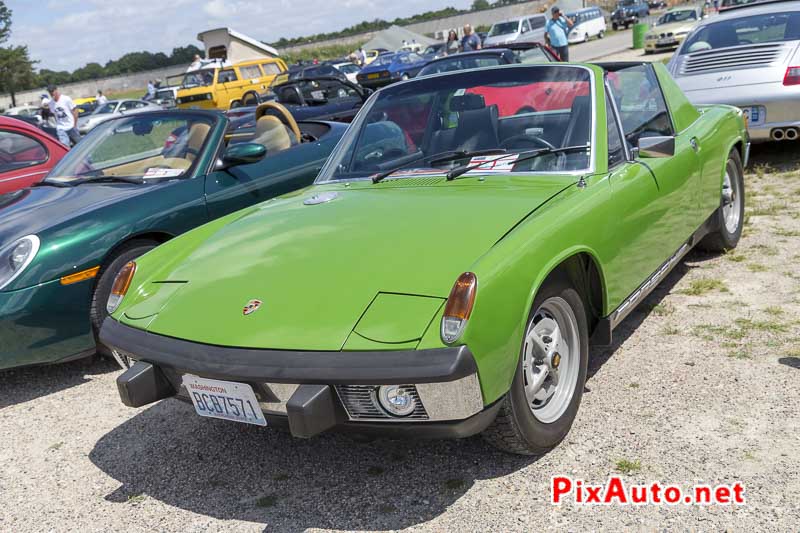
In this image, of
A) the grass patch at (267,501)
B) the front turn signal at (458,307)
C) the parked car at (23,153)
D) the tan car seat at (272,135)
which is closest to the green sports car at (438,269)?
the front turn signal at (458,307)

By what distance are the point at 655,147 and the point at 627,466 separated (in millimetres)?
1643

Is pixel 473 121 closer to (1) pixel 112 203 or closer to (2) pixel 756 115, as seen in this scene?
(1) pixel 112 203

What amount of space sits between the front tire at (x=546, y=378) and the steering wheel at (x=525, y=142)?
90cm

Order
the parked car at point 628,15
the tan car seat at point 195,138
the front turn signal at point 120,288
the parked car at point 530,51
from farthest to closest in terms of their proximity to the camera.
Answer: the parked car at point 628,15 < the parked car at point 530,51 < the tan car seat at point 195,138 < the front turn signal at point 120,288

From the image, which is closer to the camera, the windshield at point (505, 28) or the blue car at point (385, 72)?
the blue car at point (385, 72)

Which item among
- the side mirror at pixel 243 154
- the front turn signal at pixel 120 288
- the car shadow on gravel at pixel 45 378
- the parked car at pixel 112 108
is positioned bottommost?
the car shadow on gravel at pixel 45 378

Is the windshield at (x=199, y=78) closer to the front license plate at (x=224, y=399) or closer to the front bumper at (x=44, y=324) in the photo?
the front bumper at (x=44, y=324)

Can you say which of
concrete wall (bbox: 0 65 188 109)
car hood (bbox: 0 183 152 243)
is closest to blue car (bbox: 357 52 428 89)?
car hood (bbox: 0 183 152 243)

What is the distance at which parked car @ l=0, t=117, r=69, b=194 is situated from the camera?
6.49 metres

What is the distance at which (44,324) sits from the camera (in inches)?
161

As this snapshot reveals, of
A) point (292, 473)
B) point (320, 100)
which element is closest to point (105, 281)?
point (292, 473)

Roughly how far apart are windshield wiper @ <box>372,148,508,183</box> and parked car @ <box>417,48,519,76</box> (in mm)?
5690

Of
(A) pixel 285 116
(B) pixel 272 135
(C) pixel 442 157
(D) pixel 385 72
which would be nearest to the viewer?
(C) pixel 442 157

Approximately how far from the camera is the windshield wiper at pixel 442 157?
12.3 ft
